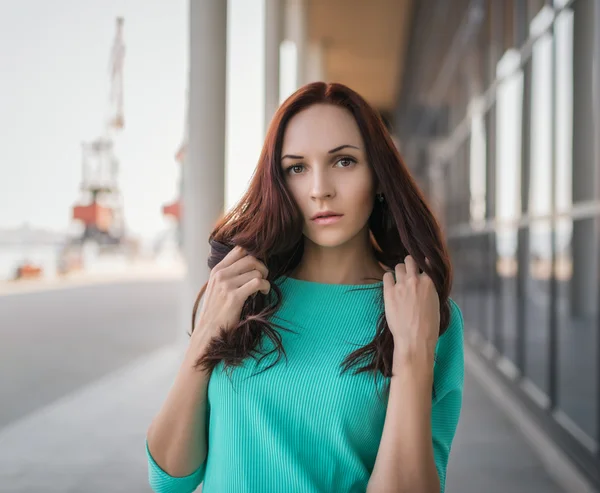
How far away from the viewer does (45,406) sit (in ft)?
16.3

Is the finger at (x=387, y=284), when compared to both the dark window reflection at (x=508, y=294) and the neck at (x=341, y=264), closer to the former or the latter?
the neck at (x=341, y=264)

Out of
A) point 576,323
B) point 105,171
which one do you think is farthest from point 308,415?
point 105,171

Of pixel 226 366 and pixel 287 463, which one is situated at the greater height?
pixel 226 366

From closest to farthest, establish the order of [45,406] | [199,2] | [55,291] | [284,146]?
[284,146]
[45,406]
[199,2]
[55,291]

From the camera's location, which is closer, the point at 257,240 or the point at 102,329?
the point at 257,240

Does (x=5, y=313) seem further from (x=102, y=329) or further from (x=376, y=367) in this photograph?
(x=376, y=367)

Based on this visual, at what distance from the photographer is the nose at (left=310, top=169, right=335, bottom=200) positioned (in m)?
1.32

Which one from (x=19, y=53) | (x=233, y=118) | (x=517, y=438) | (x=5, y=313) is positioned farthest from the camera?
(x=5, y=313)

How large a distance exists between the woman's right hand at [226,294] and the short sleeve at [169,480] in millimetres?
326

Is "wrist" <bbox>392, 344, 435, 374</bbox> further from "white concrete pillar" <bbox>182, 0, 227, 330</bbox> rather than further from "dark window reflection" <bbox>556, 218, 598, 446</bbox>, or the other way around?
"white concrete pillar" <bbox>182, 0, 227, 330</bbox>

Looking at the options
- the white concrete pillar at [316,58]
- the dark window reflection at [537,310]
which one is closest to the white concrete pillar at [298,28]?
the white concrete pillar at [316,58]

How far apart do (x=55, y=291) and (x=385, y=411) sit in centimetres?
1741

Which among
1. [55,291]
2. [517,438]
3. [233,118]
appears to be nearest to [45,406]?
[233,118]

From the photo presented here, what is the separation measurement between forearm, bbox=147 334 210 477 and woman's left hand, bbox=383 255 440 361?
0.42 meters
